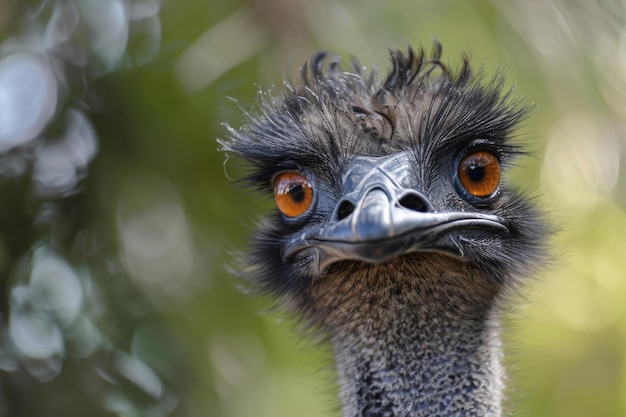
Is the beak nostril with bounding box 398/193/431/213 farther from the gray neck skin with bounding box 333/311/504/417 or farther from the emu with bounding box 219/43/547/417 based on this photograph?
the gray neck skin with bounding box 333/311/504/417

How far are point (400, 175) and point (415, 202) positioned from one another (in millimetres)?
81

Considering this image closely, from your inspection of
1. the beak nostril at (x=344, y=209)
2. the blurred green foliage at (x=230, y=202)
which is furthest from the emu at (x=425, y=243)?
the blurred green foliage at (x=230, y=202)

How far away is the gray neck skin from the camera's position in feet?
5.97

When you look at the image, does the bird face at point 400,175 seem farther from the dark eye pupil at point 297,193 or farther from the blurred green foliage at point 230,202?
the blurred green foliage at point 230,202

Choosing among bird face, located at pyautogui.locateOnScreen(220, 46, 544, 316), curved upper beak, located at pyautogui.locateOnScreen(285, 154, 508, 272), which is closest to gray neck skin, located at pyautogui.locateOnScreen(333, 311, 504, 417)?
bird face, located at pyautogui.locateOnScreen(220, 46, 544, 316)

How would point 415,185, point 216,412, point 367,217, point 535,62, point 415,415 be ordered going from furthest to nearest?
point 216,412 → point 535,62 → point 415,415 → point 415,185 → point 367,217

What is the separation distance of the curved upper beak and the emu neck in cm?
16

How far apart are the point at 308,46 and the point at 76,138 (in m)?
1.16

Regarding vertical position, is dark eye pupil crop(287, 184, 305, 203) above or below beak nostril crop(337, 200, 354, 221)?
above

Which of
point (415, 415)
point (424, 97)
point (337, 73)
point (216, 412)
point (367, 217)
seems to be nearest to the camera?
point (367, 217)

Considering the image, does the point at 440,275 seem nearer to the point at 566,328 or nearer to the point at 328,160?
the point at 328,160

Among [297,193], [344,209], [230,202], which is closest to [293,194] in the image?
[297,193]

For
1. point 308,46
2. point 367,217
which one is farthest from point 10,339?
point 367,217

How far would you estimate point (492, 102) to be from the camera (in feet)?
6.47
